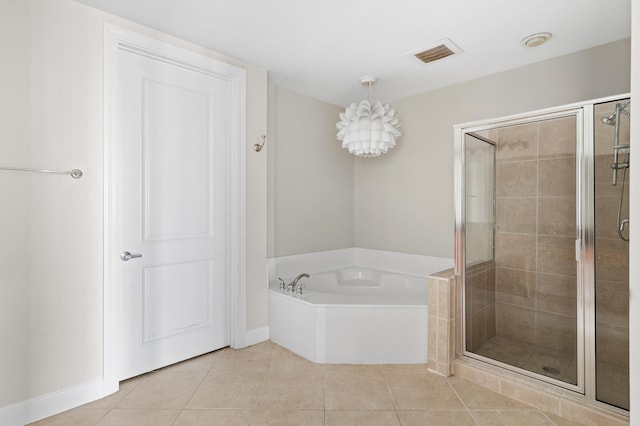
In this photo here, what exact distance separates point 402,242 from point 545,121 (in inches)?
74.5

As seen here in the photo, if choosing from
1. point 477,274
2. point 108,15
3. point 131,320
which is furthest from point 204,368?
point 108,15

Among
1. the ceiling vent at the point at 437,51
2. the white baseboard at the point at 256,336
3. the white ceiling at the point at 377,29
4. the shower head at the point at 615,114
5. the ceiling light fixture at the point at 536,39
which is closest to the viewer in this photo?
the shower head at the point at 615,114

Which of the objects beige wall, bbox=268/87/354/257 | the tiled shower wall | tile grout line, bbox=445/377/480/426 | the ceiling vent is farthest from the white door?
the tiled shower wall

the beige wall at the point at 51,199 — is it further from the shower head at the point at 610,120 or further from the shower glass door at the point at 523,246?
the shower head at the point at 610,120

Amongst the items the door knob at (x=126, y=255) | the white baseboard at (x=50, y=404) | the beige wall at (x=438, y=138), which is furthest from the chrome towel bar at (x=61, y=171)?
the beige wall at (x=438, y=138)

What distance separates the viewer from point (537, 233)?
Answer: 7.76 feet

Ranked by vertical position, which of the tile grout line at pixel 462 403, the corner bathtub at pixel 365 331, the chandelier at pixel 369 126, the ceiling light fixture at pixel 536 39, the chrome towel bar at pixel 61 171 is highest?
the ceiling light fixture at pixel 536 39

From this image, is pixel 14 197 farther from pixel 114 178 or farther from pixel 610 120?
pixel 610 120

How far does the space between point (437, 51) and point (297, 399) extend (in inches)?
103

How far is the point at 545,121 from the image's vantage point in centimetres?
214

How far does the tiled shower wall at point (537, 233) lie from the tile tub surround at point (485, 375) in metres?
0.27

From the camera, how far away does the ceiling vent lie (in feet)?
8.39

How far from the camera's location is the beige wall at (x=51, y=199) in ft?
6.10
